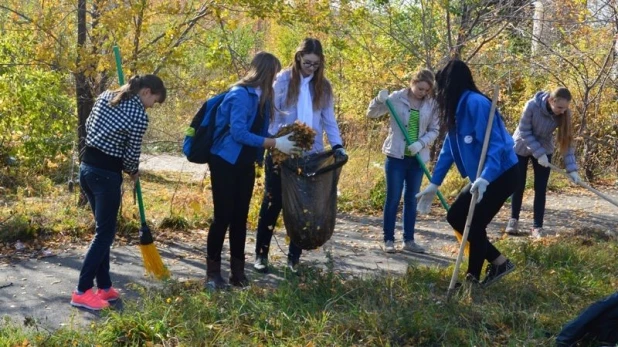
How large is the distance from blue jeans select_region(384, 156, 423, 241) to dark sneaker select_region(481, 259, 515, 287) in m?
1.50

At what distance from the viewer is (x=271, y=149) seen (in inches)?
229

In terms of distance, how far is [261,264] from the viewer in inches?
251

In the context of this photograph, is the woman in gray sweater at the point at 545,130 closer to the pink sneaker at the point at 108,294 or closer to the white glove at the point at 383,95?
the white glove at the point at 383,95

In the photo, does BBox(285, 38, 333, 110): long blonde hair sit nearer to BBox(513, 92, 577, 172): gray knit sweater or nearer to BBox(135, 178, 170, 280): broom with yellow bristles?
BBox(135, 178, 170, 280): broom with yellow bristles

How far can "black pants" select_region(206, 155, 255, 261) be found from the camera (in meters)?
5.58

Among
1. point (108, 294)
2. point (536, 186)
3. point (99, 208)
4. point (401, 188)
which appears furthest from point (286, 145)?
point (536, 186)

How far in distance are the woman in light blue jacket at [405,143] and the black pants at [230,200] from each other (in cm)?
179

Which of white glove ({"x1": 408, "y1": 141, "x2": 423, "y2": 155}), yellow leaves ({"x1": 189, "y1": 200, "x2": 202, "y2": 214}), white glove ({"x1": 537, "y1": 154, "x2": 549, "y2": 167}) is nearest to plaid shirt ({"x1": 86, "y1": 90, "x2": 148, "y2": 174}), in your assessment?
white glove ({"x1": 408, "y1": 141, "x2": 423, "y2": 155})

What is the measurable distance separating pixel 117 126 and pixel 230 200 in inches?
37.1

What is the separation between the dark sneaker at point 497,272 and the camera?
5.82 metres

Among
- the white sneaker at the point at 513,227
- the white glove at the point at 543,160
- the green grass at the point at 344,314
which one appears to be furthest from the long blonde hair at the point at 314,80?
the white sneaker at the point at 513,227

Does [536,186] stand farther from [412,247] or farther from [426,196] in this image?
[426,196]

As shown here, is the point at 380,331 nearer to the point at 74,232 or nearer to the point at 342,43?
the point at 74,232

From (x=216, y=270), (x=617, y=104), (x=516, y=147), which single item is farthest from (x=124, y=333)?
(x=617, y=104)
